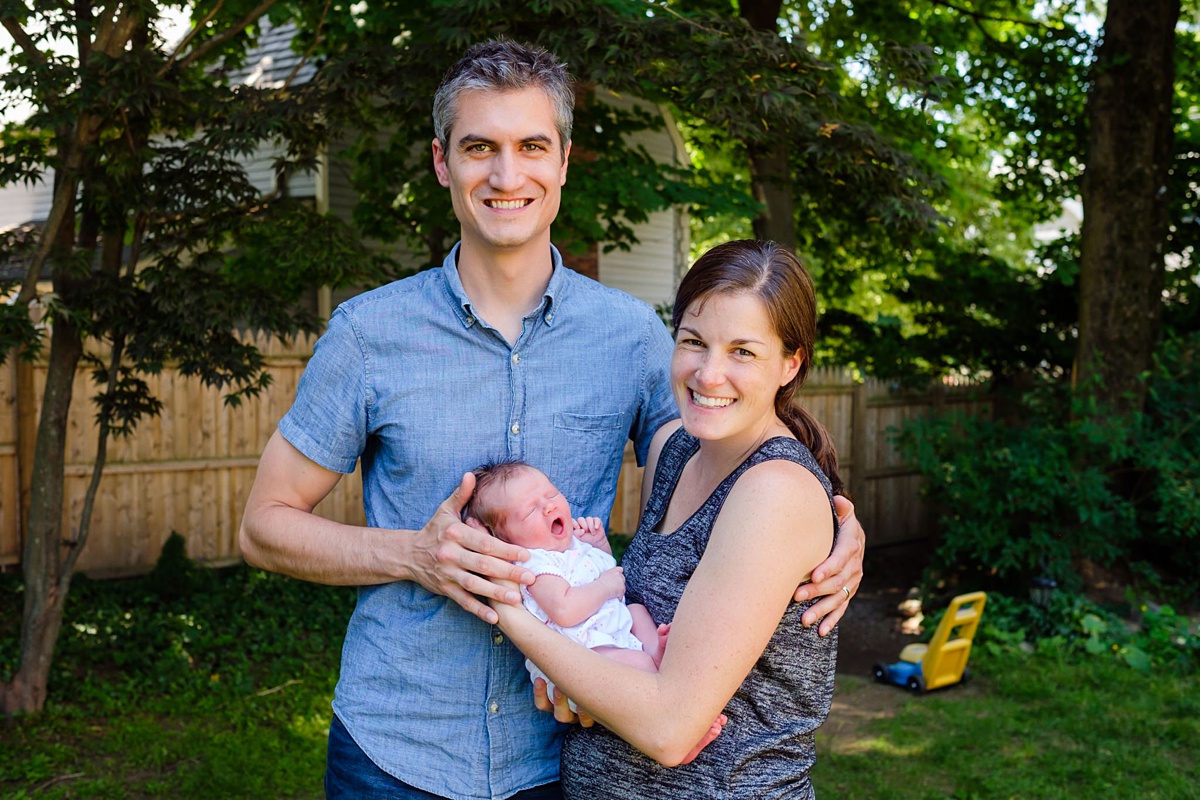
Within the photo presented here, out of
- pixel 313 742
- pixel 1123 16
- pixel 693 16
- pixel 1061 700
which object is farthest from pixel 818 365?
pixel 313 742

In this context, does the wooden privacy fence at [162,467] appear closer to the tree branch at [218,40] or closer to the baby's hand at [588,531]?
the tree branch at [218,40]

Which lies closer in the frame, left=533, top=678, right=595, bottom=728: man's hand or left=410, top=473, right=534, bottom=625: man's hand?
left=410, top=473, right=534, bottom=625: man's hand

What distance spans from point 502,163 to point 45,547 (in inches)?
191

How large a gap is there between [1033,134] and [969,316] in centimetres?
212

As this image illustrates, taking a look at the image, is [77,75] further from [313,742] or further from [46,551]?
[313,742]

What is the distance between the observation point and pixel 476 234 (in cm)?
219

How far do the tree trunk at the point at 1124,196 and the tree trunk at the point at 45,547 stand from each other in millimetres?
7376

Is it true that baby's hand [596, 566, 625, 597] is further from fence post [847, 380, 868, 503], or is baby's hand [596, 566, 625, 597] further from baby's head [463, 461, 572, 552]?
fence post [847, 380, 868, 503]

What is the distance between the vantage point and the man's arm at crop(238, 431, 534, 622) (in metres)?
1.92

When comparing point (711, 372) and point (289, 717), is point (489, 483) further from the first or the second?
point (289, 717)

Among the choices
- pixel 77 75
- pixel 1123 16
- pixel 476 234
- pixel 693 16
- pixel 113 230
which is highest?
pixel 1123 16

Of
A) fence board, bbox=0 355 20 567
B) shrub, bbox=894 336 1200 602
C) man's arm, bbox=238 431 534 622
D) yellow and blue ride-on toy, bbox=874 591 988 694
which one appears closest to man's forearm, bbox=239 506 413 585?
man's arm, bbox=238 431 534 622

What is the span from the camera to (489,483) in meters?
2.10

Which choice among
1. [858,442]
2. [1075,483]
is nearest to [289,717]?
[1075,483]
